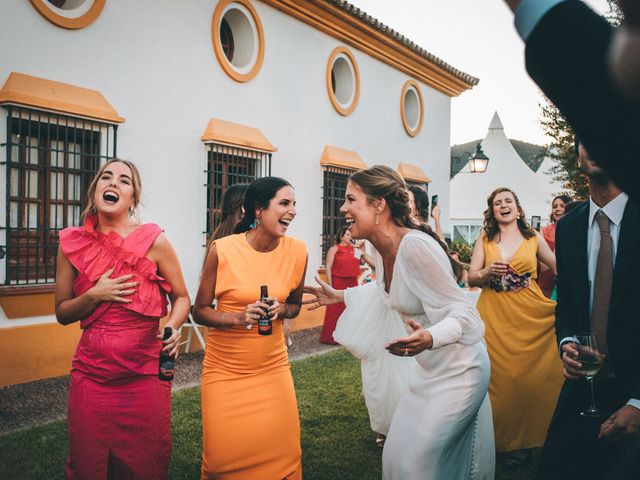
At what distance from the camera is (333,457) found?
508 centimetres

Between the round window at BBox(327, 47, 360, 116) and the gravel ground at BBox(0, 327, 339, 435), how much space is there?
7277mm

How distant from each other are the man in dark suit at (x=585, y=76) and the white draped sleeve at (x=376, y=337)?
315 cm

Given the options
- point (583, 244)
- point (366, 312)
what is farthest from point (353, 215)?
point (583, 244)

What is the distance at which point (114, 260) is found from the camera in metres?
3.34

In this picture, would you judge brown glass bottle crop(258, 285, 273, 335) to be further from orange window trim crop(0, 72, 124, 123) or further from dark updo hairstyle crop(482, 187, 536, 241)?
orange window trim crop(0, 72, 124, 123)

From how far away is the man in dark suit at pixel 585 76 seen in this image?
812mm

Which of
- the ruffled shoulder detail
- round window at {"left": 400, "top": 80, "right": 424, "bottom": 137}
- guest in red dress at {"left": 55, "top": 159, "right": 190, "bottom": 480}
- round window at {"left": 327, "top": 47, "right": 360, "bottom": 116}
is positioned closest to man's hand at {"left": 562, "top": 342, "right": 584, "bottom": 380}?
guest in red dress at {"left": 55, "top": 159, "right": 190, "bottom": 480}

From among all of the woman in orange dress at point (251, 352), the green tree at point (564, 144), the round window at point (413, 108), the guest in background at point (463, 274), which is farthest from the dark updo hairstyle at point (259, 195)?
the green tree at point (564, 144)

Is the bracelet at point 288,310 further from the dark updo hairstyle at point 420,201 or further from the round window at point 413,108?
the round window at point 413,108

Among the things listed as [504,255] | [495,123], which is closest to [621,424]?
[504,255]

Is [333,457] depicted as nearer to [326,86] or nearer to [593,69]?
[593,69]

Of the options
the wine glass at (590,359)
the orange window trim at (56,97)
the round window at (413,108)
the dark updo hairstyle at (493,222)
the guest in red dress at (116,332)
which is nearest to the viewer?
the wine glass at (590,359)

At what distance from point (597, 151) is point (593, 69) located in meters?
0.12

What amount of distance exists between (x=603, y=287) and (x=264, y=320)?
6.31ft
